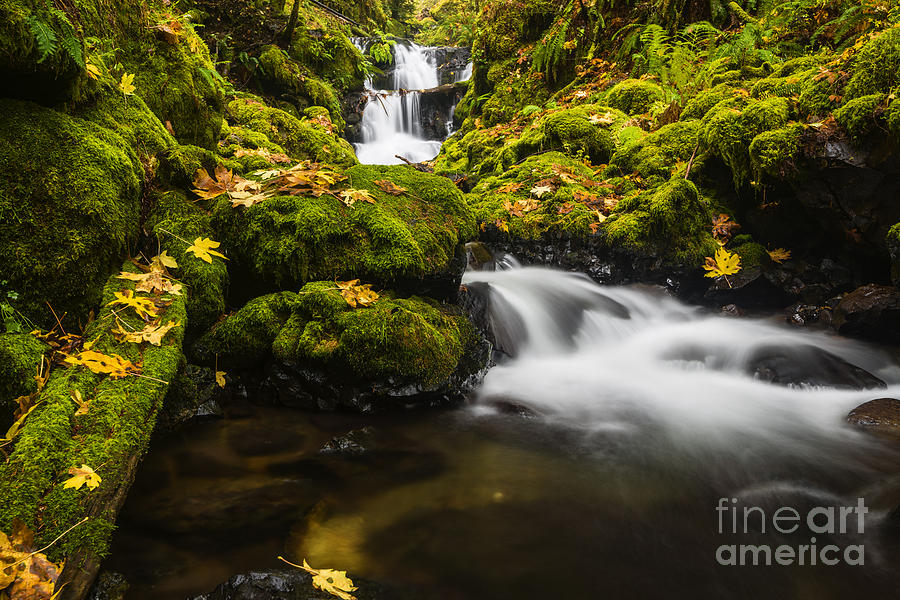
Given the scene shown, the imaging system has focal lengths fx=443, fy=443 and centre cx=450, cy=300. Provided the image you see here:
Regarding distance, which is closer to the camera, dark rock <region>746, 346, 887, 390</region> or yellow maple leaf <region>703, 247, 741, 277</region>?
dark rock <region>746, 346, 887, 390</region>

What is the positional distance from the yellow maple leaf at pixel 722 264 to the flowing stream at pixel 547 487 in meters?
1.61

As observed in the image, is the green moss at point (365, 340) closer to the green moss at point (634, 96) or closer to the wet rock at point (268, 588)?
the wet rock at point (268, 588)

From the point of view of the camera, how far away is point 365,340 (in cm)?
336

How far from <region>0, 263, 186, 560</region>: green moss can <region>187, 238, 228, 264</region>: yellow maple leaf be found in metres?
0.96

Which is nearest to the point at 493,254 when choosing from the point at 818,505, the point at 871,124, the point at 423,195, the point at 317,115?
the point at 423,195

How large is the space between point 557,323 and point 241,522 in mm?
4433

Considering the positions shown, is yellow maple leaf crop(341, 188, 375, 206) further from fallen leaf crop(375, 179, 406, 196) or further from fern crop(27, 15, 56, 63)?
fern crop(27, 15, 56, 63)

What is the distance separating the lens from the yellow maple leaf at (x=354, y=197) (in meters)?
4.14

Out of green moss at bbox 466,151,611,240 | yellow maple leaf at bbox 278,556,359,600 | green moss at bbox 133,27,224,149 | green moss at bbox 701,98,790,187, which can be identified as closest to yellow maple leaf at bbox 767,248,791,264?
green moss at bbox 701,98,790,187

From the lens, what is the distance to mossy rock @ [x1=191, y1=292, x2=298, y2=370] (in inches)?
134

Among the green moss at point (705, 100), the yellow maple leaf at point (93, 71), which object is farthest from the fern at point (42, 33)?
the green moss at point (705, 100)

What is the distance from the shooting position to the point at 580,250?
23.2 feet

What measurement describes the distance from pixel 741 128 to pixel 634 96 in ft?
14.5

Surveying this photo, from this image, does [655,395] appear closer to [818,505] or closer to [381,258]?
[818,505]
